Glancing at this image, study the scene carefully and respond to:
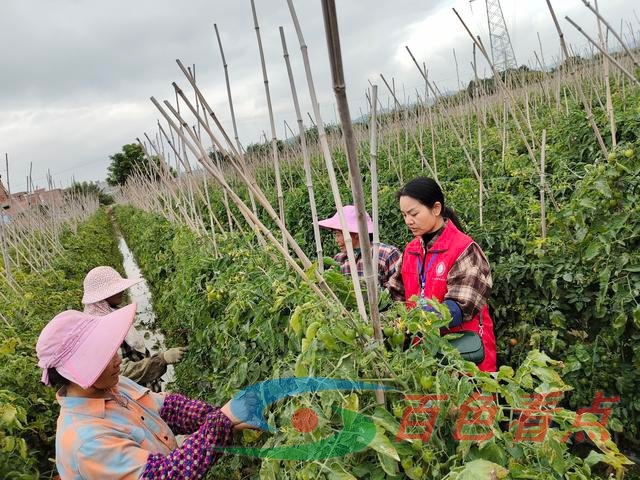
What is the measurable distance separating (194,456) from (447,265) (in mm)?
1283

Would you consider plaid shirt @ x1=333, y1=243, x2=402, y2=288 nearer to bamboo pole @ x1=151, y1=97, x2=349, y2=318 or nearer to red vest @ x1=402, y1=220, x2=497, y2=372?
red vest @ x1=402, y1=220, x2=497, y2=372

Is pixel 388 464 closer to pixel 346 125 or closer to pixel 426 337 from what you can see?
pixel 426 337

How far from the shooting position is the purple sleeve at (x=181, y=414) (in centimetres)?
185

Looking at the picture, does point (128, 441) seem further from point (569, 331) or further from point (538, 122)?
point (538, 122)

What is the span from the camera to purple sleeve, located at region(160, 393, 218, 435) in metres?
1.85

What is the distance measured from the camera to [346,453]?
3.38 feet

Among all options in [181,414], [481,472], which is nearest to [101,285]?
[181,414]

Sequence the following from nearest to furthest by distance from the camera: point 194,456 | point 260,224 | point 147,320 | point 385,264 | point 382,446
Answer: point 382,446
point 194,456
point 260,224
point 385,264
point 147,320

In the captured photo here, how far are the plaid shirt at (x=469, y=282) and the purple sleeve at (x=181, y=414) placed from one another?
1.18m

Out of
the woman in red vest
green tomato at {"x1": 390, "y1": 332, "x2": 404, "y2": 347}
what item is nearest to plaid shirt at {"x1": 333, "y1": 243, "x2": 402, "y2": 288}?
the woman in red vest

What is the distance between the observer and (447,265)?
201 centimetres

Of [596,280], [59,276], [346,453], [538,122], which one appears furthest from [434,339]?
[538,122]

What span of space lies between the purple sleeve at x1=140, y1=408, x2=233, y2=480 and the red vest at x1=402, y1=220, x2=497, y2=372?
906mm

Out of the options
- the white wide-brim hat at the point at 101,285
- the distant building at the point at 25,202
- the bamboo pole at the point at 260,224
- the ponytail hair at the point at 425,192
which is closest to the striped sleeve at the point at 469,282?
the ponytail hair at the point at 425,192
